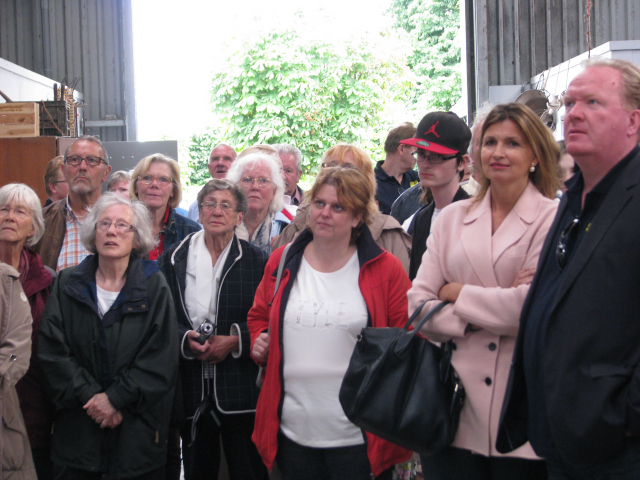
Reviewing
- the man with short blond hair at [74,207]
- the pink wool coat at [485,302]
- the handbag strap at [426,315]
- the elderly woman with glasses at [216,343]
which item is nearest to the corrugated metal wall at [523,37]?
the man with short blond hair at [74,207]

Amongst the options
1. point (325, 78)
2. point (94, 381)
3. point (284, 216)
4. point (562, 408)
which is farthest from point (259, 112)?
point (562, 408)

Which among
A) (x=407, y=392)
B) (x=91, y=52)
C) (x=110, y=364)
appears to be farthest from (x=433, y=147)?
(x=91, y=52)

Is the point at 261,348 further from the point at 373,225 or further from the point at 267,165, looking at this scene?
the point at 267,165

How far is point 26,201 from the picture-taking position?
317 cm

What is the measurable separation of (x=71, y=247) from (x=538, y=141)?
9.21 ft

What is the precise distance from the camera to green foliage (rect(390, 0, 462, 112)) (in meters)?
23.8

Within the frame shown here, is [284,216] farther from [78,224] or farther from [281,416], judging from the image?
[281,416]

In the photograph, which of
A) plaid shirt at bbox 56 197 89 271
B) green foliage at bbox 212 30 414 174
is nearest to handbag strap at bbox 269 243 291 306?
plaid shirt at bbox 56 197 89 271

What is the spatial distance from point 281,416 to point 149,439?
0.75 m

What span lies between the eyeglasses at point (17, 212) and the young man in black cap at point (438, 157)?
1989 mm

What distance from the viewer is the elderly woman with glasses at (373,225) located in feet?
9.57

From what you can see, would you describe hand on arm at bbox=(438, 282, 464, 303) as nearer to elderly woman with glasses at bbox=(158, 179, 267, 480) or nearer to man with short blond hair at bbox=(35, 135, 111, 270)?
elderly woman with glasses at bbox=(158, 179, 267, 480)

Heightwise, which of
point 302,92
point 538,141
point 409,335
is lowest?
point 409,335

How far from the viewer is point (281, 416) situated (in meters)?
2.44
